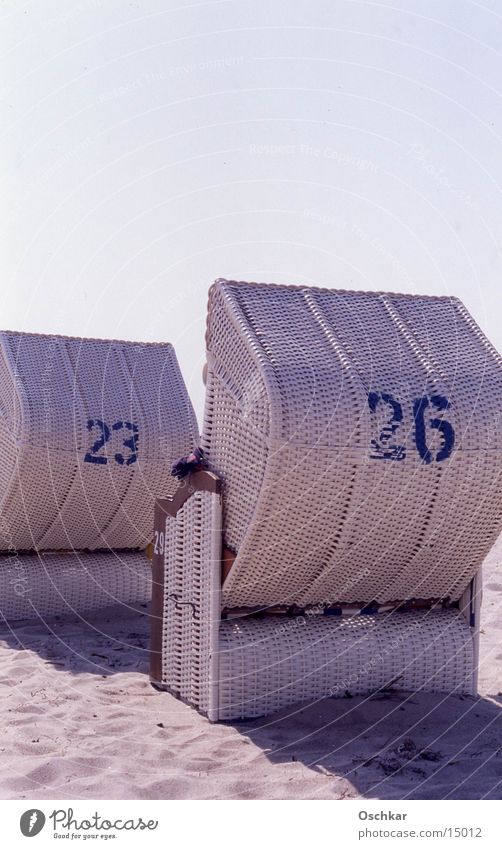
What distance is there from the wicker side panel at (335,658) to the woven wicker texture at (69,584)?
119 inches

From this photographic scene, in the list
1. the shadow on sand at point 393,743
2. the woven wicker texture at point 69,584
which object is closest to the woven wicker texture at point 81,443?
the woven wicker texture at point 69,584

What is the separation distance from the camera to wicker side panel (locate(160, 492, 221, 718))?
4773mm

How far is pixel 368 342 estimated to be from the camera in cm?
495

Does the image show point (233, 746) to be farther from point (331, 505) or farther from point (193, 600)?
point (331, 505)

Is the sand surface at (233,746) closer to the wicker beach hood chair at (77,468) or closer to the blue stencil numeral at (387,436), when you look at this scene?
the blue stencil numeral at (387,436)

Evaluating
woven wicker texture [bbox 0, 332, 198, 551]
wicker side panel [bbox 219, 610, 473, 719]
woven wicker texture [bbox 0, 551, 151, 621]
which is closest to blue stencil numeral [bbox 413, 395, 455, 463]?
wicker side panel [bbox 219, 610, 473, 719]

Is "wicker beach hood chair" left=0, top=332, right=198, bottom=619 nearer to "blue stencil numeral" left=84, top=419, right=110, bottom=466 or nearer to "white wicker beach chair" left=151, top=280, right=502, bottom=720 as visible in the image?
"blue stencil numeral" left=84, top=419, right=110, bottom=466

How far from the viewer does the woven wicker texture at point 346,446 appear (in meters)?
4.46

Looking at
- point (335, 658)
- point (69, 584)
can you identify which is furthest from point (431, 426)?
point (69, 584)

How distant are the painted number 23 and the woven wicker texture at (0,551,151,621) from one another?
797 mm

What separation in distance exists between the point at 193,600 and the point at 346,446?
3.79 feet

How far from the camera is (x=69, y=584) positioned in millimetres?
7582
